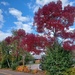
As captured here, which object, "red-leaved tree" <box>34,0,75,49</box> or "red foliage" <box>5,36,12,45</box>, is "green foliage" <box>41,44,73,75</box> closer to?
"red-leaved tree" <box>34,0,75,49</box>

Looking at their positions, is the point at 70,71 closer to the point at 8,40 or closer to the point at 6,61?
the point at 8,40

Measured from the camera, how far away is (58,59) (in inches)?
699

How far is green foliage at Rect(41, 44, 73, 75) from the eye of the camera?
17719 mm

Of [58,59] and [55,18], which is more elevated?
[55,18]

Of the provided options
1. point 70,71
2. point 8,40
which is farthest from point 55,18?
point 8,40

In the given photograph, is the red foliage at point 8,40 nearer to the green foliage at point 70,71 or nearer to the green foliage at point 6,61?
the green foliage at point 6,61

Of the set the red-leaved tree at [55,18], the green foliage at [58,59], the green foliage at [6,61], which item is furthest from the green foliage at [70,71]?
the green foliage at [6,61]

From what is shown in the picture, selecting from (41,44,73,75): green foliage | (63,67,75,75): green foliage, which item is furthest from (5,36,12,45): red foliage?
(63,67,75,75): green foliage

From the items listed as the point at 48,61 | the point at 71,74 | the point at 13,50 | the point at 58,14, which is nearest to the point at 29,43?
the point at 48,61

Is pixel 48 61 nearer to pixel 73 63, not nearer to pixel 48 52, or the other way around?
pixel 48 52

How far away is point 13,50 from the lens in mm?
40375

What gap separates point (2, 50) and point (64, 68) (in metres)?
25.1

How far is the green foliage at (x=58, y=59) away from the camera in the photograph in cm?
1772

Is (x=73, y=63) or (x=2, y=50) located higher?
(x=2, y=50)
